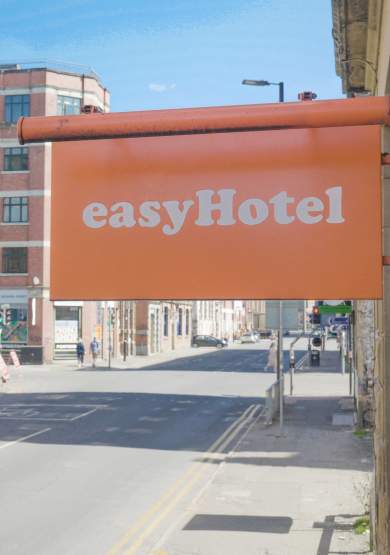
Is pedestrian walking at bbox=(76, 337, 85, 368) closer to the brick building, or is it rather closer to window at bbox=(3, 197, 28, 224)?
the brick building

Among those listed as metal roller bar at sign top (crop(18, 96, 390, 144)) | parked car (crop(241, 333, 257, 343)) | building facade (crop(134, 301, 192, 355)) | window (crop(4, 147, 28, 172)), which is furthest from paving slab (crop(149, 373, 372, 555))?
parked car (crop(241, 333, 257, 343))

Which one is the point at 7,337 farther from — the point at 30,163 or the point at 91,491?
the point at 91,491

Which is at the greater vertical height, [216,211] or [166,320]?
[216,211]

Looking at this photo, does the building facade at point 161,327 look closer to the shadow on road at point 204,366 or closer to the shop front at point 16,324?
the shadow on road at point 204,366

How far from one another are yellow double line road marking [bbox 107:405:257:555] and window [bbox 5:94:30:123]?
4029 cm

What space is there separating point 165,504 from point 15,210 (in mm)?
43585

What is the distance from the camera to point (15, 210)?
174 ft

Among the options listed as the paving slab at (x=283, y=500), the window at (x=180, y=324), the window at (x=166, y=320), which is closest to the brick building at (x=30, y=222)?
the window at (x=166, y=320)

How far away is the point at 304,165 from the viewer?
4.22 m

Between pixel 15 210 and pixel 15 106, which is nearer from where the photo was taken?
pixel 15 210

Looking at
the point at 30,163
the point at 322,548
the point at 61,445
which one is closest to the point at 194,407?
the point at 61,445

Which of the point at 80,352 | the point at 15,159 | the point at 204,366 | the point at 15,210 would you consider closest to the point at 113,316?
the point at 80,352

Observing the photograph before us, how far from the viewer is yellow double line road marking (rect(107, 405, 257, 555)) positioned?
10047mm

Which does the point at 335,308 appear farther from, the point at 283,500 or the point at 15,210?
the point at 15,210
